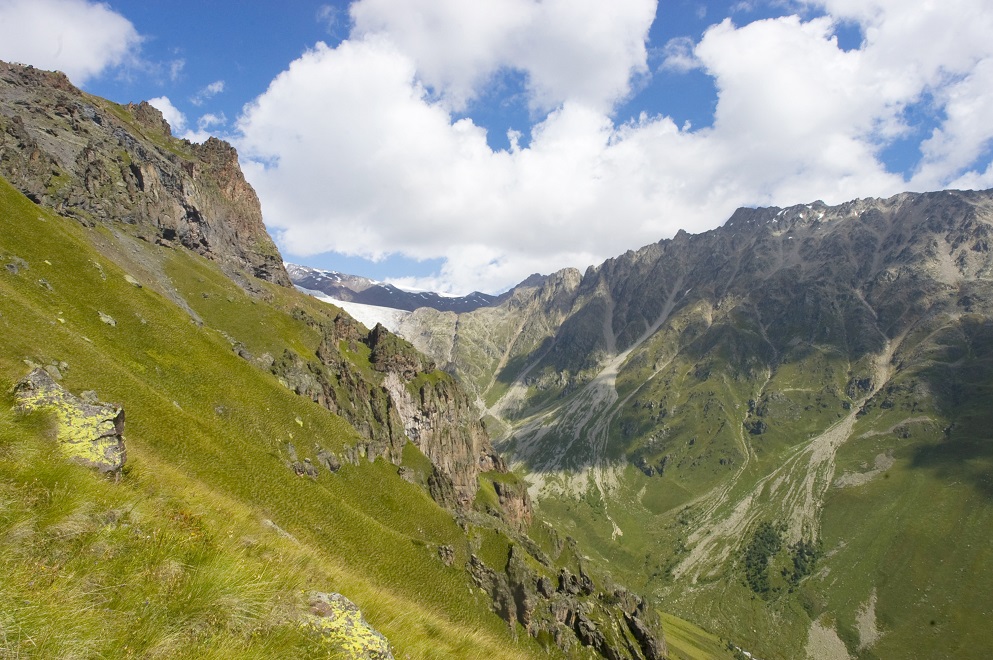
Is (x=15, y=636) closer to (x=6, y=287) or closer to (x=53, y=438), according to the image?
(x=53, y=438)

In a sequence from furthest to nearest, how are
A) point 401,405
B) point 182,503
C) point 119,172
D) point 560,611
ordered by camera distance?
point 401,405 → point 119,172 → point 560,611 → point 182,503

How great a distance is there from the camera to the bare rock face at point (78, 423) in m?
12.0

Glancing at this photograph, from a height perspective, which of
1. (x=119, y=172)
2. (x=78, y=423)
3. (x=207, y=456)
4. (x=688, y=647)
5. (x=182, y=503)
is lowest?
(x=688, y=647)

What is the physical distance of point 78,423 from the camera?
1330 cm

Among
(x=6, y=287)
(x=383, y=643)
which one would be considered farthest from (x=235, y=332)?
(x=383, y=643)

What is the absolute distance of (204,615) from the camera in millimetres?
5906

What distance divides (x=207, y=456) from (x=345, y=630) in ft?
131

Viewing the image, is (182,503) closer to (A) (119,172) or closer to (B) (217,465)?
(B) (217,465)

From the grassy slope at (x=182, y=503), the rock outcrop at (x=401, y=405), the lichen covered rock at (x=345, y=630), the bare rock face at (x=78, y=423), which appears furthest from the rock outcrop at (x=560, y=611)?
the lichen covered rock at (x=345, y=630)

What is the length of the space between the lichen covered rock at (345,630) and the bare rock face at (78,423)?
778 centimetres

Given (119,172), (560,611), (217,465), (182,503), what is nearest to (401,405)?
(560,611)

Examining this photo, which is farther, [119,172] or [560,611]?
[119,172]

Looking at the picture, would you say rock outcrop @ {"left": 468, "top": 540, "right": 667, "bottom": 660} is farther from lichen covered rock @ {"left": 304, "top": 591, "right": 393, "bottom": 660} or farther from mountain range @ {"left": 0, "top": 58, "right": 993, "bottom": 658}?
lichen covered rock @ {"left": 304, "top": 591, "right": 393, "bottom": 660}

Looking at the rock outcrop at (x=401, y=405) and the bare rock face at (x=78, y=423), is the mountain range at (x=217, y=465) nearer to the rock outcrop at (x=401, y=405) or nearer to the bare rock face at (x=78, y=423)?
the bare rock face at (x=78, y=423)
